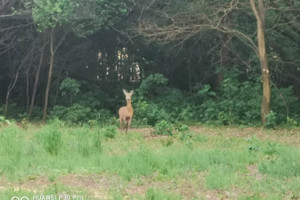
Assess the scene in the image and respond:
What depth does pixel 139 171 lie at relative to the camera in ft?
24.2

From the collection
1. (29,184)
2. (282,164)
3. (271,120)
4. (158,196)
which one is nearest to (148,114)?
(271,120)

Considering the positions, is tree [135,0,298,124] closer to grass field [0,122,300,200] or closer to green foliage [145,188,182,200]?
grass field [0,122,300,200]

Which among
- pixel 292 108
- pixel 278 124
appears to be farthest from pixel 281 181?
pixel 292 108

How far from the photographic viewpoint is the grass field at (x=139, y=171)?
245 inches

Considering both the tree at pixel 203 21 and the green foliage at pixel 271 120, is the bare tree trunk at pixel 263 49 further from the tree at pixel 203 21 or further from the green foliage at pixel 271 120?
the green foliage at pixel 271 120

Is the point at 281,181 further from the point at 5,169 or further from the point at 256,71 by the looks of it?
the point at 256,71

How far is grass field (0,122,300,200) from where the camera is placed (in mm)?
6234

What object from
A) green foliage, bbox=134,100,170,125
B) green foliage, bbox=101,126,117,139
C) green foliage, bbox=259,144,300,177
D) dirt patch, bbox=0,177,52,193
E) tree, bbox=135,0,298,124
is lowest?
dirt patch, bbox=0,177,52,193

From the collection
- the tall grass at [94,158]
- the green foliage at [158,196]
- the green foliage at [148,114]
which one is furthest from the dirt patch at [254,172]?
the green foliage at [148,114]

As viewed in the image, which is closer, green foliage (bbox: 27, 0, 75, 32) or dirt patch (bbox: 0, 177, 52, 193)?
dirt patch (bbox: 0, 177, 52, 193)

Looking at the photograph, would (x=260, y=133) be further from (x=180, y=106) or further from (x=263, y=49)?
(x=180, y=106)

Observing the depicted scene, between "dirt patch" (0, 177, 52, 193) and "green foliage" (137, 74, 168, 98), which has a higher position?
"green foliage" (137, 74, 168, 98)

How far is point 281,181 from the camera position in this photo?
6.94 metres

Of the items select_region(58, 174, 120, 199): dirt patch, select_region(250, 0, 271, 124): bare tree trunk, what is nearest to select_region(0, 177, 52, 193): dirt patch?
select_region(58, 174, 120, 199): dirt patch
